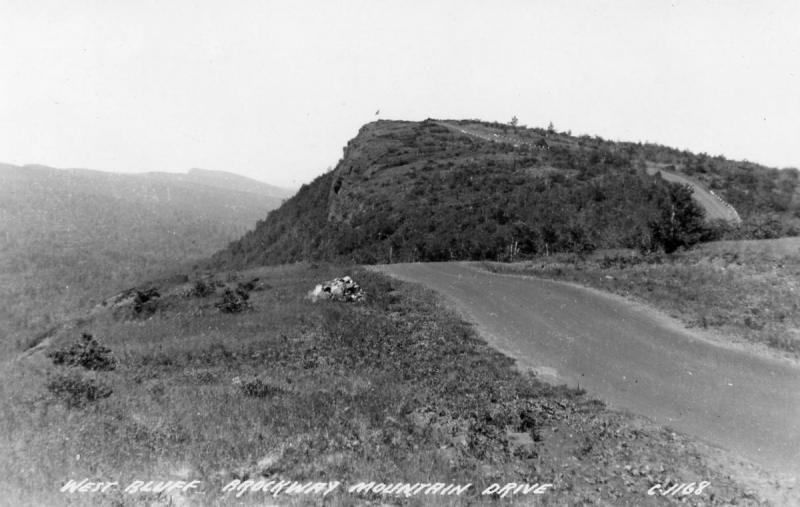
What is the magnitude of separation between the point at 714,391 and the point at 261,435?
30.8ft

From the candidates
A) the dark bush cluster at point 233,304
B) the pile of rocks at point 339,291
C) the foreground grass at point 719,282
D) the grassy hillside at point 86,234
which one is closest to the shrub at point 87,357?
the dark bush cluster at point 233,304

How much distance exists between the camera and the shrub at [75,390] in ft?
29.4

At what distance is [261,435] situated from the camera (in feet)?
25.2

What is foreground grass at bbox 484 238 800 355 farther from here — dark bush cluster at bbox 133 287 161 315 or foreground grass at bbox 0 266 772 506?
dark bush cluster at bbox 133 287 161 315

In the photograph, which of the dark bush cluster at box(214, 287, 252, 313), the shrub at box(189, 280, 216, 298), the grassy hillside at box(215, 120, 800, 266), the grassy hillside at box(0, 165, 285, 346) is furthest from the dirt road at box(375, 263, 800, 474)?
the grassy hillside at box(0, 165, 285, 346)

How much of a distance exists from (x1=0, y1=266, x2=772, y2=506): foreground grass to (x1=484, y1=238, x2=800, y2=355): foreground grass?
21.9 ft

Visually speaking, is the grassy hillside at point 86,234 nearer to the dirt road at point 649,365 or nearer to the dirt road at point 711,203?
the dirt road at point 649,365

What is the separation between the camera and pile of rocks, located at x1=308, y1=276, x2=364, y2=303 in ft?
58.8

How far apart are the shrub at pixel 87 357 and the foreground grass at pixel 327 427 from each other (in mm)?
111

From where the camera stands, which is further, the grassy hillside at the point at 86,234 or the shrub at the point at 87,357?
the grassy hillside at the point at 86,234

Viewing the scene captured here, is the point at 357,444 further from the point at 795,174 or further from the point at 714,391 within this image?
the point at 795,174

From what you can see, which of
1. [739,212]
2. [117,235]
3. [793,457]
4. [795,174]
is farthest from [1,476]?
[117,235]

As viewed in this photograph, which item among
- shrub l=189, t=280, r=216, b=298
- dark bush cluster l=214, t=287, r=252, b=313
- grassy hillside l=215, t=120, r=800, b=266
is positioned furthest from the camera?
grassy hillside l=215, t=120, r=800, b=266

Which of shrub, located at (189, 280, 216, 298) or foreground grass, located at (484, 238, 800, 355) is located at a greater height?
foreground grass, located at (484, 238, 800, 355)
